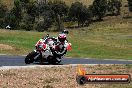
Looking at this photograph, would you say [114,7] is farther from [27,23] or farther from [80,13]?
[27,23]

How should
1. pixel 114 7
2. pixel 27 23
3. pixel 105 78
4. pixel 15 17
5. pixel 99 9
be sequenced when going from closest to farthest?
pixel 105 78 → pixel 27 23 → pixel 15 17 → pixel 99 9 → pixel 114 7

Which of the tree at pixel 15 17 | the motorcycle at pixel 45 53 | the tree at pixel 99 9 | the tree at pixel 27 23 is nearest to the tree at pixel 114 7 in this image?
the tree at pixel 99 9

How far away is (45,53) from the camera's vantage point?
84.4 ft

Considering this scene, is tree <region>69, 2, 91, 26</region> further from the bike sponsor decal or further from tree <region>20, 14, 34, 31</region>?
the bike sponsor decal

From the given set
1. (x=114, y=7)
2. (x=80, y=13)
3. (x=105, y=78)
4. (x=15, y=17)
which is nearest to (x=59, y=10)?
(x=80, y=13)

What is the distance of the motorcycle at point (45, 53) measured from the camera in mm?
25359

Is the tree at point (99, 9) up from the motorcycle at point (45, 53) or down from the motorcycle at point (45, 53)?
down

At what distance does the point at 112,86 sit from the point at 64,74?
419cm

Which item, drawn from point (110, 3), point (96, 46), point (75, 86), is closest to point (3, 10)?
point (110, 3)

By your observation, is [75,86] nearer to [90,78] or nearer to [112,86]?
[112,86]

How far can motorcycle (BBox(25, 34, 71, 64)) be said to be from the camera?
83.2 feet

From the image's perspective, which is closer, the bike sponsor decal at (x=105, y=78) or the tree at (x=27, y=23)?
the bike sponsor decal at (x=105, y=78)

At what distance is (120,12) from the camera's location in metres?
173

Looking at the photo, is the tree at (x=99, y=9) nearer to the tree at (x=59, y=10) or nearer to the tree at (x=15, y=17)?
the tree at (x=59, y=10)
